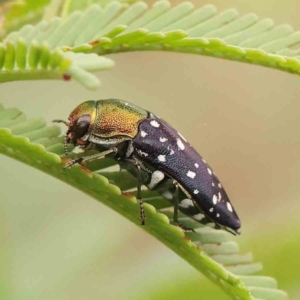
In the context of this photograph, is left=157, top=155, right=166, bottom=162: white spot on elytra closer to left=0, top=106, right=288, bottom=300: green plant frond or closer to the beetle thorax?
the beetle thorax

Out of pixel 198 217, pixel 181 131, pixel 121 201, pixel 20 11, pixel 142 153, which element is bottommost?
pixel 181 131

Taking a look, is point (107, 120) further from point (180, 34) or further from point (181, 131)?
point (181, 131)

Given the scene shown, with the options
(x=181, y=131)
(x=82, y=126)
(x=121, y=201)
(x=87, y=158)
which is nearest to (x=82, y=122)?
(x=82, y=126)

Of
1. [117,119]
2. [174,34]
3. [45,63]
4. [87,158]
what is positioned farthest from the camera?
[117,119]

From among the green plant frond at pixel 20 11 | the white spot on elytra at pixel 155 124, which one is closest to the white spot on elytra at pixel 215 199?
the white spot on elytra at pixel 155 124

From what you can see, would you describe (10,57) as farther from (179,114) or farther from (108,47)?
(179,114)

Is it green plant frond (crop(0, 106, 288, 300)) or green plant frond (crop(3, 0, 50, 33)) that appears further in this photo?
green plant frond (crop(3, 0, 50, 33))

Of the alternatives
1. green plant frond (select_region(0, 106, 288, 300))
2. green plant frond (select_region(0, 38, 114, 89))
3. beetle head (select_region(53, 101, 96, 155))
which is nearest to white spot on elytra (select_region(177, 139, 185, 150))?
beetle head (select_region(53, 101, 96, 155))
